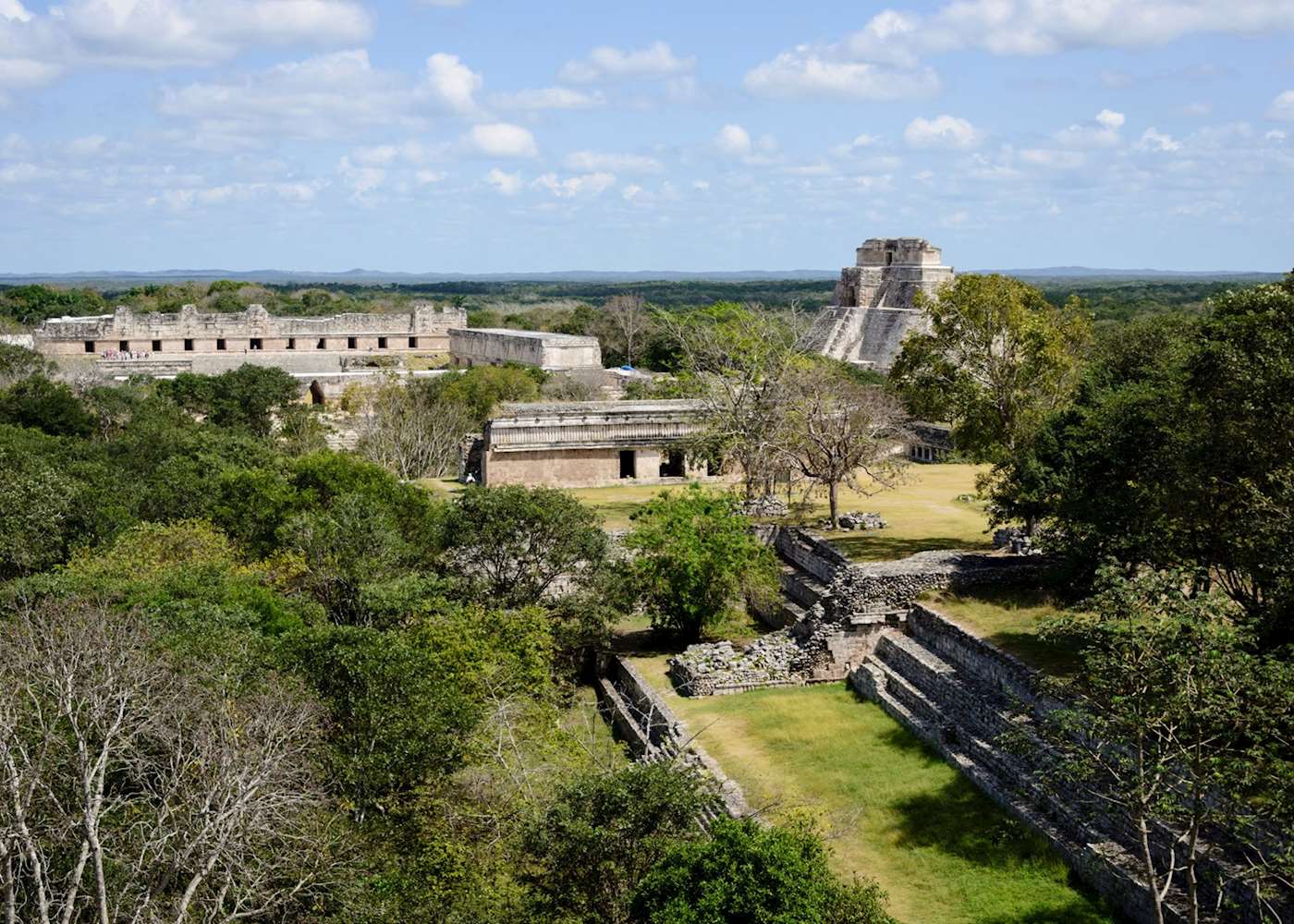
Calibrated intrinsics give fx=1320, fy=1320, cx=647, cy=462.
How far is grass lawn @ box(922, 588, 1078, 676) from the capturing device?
42.0ft

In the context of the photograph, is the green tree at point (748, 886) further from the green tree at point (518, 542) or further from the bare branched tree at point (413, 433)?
the bare branched tree at point (413, 433)

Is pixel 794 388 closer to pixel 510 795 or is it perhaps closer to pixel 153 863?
pixel 510 795

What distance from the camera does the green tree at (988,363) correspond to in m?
18.0

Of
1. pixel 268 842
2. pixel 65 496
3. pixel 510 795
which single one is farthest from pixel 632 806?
pixel 65 496

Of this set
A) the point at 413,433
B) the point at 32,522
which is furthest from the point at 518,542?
the point at 413,433

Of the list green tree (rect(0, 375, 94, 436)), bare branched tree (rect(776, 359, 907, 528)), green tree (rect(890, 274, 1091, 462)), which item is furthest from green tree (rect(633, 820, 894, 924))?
green tree (rect(0, 375, 94, 436))

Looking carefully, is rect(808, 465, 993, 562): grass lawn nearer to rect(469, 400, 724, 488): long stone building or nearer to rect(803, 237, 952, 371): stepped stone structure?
rect(469, 400, 724, 488): long stone building

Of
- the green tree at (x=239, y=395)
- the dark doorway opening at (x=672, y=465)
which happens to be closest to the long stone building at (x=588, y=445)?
the dark doorway opening at (x=672, y=465)

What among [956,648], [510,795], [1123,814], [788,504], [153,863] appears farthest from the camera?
[788,504]

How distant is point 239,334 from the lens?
163 ft

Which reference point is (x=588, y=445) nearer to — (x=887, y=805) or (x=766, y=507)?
(x=766, y=507)

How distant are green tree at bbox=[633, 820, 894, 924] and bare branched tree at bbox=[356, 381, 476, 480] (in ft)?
64.6

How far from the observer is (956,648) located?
1417 centimetres

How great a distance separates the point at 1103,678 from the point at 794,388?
44.2ft
